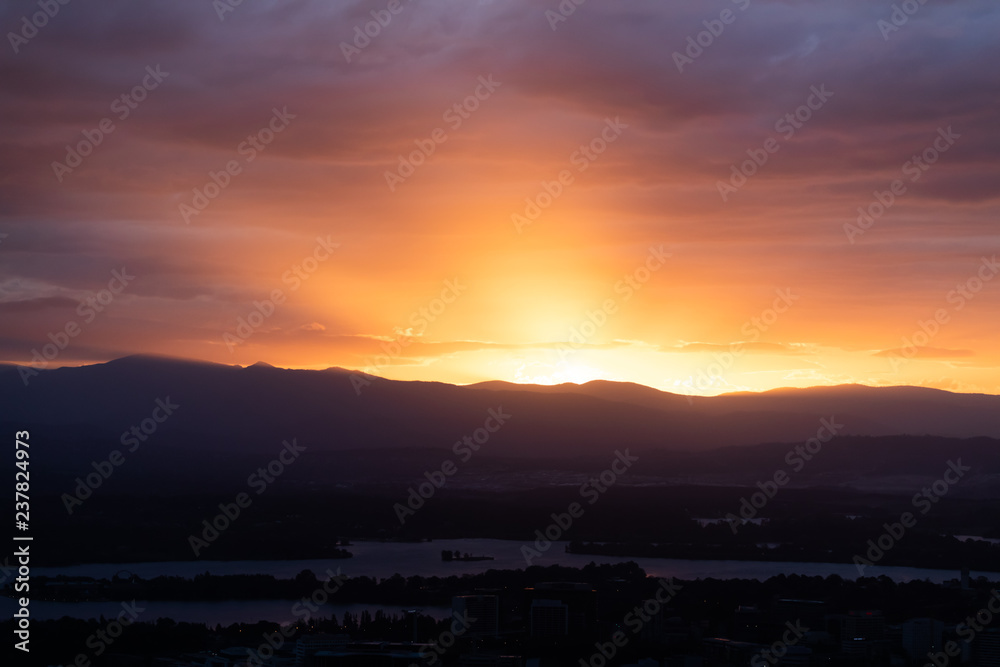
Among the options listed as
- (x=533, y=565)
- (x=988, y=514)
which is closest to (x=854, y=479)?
(x=988, y=514)

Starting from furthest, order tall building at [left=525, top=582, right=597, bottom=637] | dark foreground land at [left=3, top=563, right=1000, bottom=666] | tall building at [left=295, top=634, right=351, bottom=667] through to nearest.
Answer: tall building at [left=525, top=582, right=597, bottom=637], dark foreground land at [left=3, top=563, right=1000, bottom=666], tall building at [left=295, top=634, right=351, bottom=667]

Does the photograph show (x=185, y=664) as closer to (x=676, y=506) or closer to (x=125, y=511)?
(x=125, y=511)

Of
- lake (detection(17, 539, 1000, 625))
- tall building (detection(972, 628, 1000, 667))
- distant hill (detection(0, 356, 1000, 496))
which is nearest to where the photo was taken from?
tall building (detection(972, 628, 1000, 667))

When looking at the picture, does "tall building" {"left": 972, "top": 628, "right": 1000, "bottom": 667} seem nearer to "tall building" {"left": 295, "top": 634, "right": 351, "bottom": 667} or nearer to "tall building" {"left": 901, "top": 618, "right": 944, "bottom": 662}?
"tall building" {"left": 901, "top": 618, "right": 944, "bottom": 662}

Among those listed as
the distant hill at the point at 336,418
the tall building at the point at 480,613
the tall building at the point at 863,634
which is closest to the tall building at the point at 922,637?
the tall building at the point at 863,634

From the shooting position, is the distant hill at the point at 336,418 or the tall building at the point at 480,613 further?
the distant hill at the point at 336,418

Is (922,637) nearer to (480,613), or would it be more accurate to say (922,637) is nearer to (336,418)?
(480,613)

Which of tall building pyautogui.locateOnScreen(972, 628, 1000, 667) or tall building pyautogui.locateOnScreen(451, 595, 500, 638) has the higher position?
tall building pyautogui.locateOnScreen(972, 628, 1000, 667)

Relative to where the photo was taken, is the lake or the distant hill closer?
the lake

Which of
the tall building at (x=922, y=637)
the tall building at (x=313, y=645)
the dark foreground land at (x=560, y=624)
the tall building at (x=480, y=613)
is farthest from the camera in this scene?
the tall building at (x=480, y=613)

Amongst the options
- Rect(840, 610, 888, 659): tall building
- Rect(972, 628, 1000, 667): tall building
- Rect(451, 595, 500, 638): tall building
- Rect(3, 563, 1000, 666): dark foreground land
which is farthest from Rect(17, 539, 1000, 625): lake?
Rect(972, 628, 1000, 667): tall building

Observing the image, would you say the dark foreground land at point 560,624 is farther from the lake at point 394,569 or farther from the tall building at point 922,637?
the lake at point 394,569
